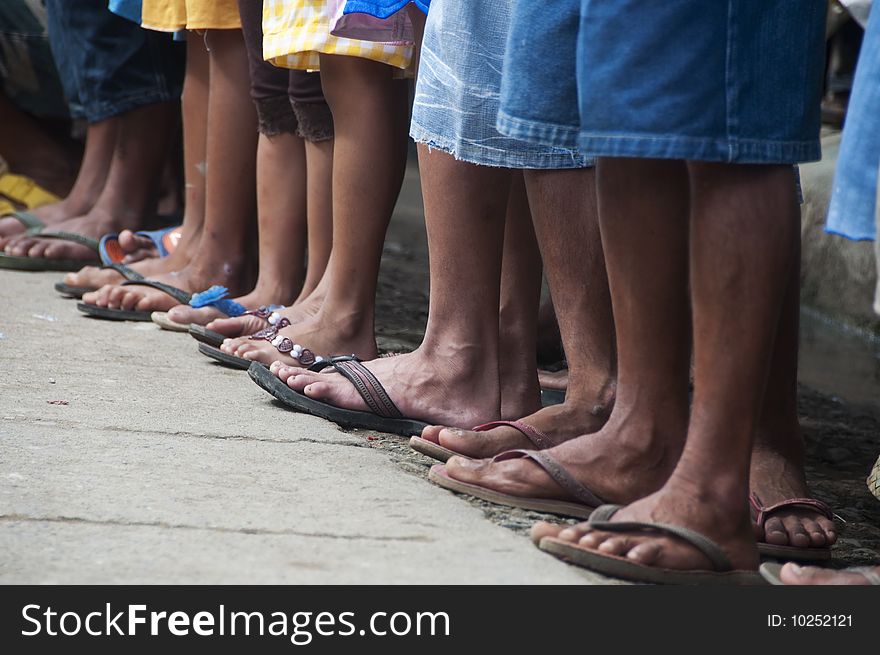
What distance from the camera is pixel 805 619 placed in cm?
141

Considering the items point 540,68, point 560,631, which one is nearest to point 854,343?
point 540,68

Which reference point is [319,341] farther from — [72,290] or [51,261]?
[51,261]

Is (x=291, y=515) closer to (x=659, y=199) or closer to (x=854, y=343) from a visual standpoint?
(x=659, y=199)

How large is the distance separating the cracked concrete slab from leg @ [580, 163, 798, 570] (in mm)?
145

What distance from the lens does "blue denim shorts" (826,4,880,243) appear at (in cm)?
148

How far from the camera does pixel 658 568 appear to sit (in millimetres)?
1538

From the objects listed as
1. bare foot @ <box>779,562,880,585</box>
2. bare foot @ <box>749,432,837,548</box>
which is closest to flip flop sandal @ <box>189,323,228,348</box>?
bare foot @ <box>749,432,837,548</box>

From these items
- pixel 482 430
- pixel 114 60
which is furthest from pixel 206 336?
pixel 114 60

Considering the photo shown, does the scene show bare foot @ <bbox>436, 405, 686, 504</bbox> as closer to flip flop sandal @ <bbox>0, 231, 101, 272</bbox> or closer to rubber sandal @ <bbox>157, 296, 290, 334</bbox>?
rubber sandal @ <bbox>157, 296, 290, 334</bbox>

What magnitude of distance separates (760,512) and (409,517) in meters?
0.55

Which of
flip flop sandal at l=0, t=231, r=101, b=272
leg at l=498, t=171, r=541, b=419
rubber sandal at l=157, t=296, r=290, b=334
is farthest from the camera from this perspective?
flip flop sandal at l=0, t=231, r=101, b=272

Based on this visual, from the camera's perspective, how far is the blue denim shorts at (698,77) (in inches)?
59.2

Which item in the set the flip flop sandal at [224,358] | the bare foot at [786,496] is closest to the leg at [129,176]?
the flip flop sandal at [224,358]

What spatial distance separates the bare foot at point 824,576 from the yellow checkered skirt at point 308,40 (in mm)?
1412
